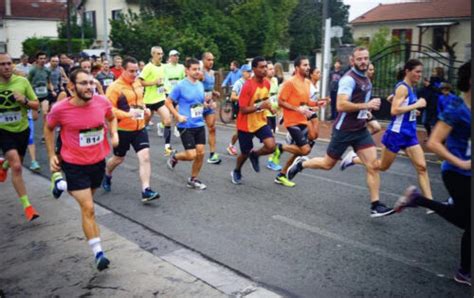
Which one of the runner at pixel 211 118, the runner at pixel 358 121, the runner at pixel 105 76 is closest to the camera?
the runner at pixel 358 121

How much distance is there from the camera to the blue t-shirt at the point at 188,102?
23.2 feet

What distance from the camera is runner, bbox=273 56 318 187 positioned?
7379 mm

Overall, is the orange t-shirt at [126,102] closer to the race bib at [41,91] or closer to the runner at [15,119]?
the runner at [15,119]

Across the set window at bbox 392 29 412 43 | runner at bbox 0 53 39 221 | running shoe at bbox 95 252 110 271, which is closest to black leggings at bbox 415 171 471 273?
running shoe at bbox 95 252 110 271

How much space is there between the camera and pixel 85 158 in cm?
469

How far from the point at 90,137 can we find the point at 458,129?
323 centimetres

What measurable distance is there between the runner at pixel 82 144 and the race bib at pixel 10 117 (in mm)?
1584

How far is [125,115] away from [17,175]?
147 centimetres

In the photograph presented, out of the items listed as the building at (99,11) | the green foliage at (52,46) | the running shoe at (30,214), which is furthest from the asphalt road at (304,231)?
the building at (99,11)

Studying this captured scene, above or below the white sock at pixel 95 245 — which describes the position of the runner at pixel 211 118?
above

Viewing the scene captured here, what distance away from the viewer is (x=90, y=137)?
15.5 feet

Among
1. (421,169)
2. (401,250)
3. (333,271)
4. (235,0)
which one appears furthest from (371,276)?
(235,0)

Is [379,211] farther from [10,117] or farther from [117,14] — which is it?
[117,14]

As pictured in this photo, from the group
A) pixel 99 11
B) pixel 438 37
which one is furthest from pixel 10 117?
pixel 99 11
